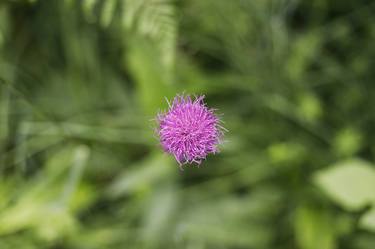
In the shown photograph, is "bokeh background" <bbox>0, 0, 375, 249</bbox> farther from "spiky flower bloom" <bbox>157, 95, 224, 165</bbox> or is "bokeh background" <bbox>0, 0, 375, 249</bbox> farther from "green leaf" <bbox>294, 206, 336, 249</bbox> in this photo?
"spiky flower bloom" <bbox>157, 95, 224, 165</bbox>

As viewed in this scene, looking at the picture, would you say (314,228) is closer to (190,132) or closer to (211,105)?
(211,105)

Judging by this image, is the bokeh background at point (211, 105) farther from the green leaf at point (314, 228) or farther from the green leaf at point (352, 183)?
the green leaf at point (352, 183)

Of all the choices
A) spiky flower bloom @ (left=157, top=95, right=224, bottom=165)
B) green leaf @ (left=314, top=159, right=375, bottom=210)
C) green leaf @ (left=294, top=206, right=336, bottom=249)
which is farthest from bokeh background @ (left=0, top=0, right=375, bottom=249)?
spiky flower bloom @ (left=157, top=95, right=224, bottom=165)

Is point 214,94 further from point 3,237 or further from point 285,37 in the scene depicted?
point 3,237

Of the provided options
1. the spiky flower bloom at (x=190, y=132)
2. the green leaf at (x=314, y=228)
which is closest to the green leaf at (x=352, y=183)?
the green leaf at (x=314, y=228)

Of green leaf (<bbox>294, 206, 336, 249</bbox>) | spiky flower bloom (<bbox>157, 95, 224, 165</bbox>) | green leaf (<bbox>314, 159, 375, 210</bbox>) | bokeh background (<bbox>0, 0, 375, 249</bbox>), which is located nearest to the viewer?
spiky flower bloom (<bbox>157, 95, 224, 165</bbox>)

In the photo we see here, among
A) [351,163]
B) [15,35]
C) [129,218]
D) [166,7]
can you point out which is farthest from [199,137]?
[15,35]
